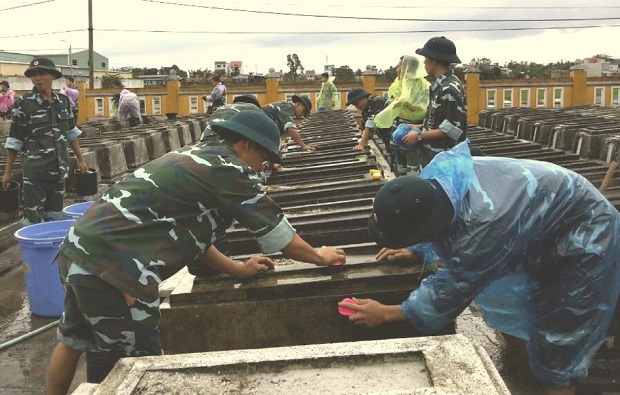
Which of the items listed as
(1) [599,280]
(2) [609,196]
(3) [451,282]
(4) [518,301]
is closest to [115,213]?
(3) [451,282]

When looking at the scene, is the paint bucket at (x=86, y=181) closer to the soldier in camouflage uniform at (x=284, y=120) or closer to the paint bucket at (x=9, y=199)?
the paint bucket at (x=9, y=199)

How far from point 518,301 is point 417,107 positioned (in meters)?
4.34

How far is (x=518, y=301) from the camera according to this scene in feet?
8.64

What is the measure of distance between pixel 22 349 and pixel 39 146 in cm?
216

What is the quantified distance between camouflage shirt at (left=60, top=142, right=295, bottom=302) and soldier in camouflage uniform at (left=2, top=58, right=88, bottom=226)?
3.34 meters

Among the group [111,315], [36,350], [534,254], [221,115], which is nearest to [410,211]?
[534,254]

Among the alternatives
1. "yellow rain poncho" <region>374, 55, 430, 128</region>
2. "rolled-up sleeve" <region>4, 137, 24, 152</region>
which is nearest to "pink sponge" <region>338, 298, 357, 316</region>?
"rolled-up sleeve" <region>4, 137, 24, 152</region>

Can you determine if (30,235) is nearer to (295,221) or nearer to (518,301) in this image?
(295,221)

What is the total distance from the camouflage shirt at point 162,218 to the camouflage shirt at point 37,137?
334cm

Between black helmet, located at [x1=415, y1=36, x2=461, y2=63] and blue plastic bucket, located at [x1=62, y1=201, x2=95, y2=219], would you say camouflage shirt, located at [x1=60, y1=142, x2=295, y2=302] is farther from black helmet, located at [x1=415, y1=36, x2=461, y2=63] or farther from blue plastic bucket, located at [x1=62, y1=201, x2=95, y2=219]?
black helmet, located at [x1=415, y1=36, x2=461, y2=63]

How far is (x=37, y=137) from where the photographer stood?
538 cm

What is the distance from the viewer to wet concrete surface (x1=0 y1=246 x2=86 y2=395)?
3.46 m

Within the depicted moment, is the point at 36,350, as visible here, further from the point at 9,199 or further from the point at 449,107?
the point at 449,107

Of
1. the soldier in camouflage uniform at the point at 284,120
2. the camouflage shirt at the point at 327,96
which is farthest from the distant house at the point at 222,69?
the soldier in camouflage uniform at the point at 284,120
